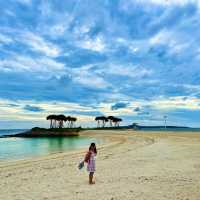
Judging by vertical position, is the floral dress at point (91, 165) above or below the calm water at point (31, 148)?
below

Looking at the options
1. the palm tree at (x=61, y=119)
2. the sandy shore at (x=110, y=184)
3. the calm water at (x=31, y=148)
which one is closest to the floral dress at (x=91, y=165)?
the sandy shore at (x=110, y=184)

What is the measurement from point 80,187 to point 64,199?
6.51ft

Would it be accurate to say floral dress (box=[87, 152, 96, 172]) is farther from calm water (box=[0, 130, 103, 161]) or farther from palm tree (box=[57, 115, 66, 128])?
palm tree (box=[57, 115, 66, 128])

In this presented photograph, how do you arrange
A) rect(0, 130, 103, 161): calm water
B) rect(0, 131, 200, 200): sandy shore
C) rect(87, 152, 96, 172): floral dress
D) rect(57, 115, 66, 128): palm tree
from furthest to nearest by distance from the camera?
rect(57, 115, 66, 128): palm tree → rect(0, 130, 103, 161): calm water → rect(87, 152, 96, 172): floral dress → rect(0, 131, 200, 200): sandy shore

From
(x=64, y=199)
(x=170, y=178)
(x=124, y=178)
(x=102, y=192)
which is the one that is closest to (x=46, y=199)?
(x=64, y=199)

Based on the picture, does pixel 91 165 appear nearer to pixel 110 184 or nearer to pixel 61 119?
pixel 110 184

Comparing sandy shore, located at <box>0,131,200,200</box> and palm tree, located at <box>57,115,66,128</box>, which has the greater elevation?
palm tree, located at <box>57,115,66,128</box>

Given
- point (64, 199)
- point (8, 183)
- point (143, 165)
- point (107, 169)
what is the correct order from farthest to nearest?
point (143, 165)
point (107, 169)
point (8, 183)
point (64, 199)

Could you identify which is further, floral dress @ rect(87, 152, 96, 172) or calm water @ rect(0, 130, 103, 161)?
calm water @ rect(0, 130, 103, 161)

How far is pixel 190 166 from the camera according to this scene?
1761 cm

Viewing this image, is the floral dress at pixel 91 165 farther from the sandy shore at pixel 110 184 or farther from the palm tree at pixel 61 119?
the palm tree at pixel 61 119

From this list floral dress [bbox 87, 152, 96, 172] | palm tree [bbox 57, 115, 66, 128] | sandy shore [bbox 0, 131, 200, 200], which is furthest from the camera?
palm tree [bbox 57, 115, 66, 128]

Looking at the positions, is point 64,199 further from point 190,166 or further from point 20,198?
point 190,166

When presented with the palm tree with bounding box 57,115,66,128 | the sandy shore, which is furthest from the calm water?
the palm tree with bounding box 57,115,66,128
